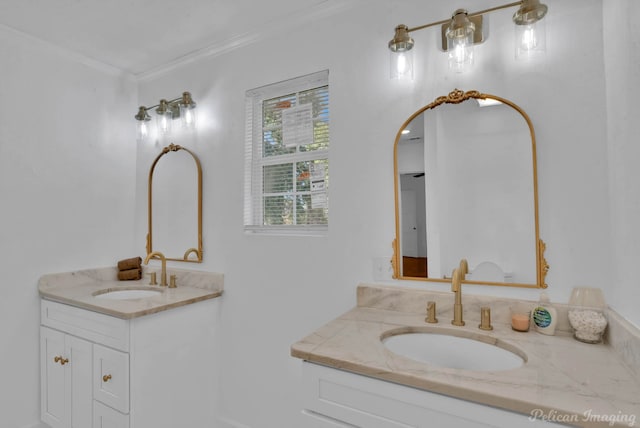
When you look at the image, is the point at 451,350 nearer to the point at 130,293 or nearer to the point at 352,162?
the point at 352,162

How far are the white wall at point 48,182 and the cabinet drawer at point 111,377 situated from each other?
2.25ft

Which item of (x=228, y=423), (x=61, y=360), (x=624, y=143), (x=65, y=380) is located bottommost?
(x=228, y=423)

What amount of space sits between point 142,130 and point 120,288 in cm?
113

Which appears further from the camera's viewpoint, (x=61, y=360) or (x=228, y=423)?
(x=228, y=423)

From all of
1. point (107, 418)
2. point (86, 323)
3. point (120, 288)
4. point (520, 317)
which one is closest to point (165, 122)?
point (120, 288)

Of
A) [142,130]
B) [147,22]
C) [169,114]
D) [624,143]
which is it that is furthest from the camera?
[142,130]

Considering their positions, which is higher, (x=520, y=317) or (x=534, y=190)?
(x=534, y=190)

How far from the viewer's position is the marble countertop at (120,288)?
169 cm

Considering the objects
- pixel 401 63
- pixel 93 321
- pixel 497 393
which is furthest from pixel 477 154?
pixel 93 321

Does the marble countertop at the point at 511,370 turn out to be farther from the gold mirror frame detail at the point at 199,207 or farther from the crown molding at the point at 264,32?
the crown molding at the point at 264,32

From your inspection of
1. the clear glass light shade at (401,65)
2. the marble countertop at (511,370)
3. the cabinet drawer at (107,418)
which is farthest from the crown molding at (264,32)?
the cabinet drawer at (107,418)

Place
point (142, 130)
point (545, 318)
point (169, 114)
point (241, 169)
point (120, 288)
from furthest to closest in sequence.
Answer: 1. point (142, 130)
2. point (169, 114)
3. point (120, 288)
4. point (241, 169)
5. point (545, 318)

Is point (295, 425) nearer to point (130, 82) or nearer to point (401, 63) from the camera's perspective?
point (401, 63)

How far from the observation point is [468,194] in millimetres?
1426
